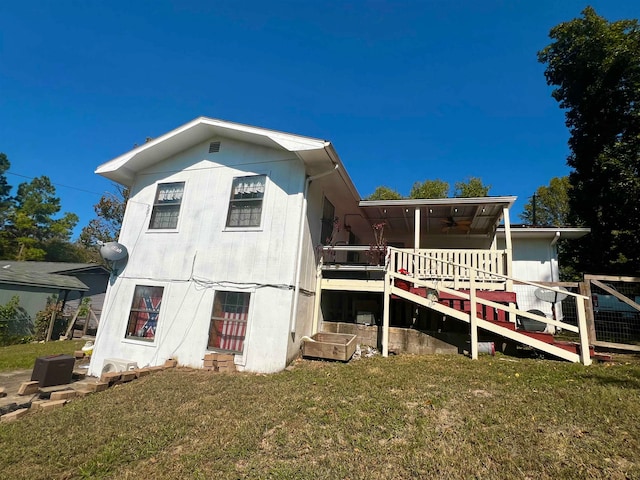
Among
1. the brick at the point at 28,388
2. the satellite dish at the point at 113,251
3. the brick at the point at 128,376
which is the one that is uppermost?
the satellite dish at the point at 113,251

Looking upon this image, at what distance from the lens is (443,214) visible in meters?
10.0

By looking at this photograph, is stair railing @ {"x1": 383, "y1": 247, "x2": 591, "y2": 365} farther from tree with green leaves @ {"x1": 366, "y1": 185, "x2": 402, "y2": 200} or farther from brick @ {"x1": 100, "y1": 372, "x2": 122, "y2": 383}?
tree with green leaves @ {"x1": 366, "y1": 185, "x2": 402, "y2": 200}

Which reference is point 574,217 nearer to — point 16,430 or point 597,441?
point 597,441

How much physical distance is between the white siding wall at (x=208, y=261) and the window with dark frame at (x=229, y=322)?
0.59 ft

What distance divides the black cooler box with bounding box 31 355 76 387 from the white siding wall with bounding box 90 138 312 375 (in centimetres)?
139

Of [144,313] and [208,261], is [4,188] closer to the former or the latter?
[144,313]

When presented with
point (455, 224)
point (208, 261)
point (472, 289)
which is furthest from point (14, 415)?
point (455, 224)

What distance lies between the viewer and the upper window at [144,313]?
304 inches

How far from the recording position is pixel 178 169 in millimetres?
8719

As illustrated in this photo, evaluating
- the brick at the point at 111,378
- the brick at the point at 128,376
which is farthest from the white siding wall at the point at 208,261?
the brick at the point at 111,378

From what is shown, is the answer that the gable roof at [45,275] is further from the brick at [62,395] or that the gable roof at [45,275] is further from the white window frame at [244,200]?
the white window frame at [244,200]

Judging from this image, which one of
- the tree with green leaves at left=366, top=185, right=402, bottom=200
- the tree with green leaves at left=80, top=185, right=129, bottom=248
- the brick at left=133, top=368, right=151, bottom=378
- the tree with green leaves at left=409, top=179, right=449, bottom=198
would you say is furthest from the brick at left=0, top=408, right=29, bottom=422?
the tree with green leaves at left=409, top=179, right=449, bottom=198

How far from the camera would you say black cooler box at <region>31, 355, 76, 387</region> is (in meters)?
6.04

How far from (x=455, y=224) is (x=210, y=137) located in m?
8.24
